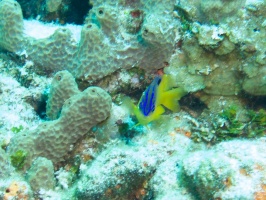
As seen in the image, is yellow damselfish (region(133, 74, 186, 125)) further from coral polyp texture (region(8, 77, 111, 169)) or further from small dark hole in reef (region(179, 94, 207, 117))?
small dark hole in reef (region(179, 94, 207, 117))

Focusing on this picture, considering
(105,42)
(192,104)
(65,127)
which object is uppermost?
(105,42)

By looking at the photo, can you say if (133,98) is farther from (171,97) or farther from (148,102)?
(148,102)

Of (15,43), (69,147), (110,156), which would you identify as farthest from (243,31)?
(15,43)

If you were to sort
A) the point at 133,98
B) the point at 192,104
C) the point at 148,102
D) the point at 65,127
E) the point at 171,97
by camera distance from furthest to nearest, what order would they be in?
the point at 133,98, the point at 192,104, the point at 65,127, the point at 171,97, the point at 148,102

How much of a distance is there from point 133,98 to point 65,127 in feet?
4.49

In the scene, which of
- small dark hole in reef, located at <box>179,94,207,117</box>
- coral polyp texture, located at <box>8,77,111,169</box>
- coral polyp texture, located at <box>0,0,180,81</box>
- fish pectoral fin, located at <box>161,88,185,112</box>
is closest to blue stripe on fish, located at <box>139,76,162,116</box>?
fish pectoral fin, located at <box>161,88,185,112</box>

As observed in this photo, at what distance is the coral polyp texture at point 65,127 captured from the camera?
11.1 ft

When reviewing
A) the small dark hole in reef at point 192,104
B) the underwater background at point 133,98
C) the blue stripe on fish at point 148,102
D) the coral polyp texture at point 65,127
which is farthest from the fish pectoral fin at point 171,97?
the small dark hole in reef at point 192,104

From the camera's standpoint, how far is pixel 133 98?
447 centimetres

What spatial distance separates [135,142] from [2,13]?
9.74 feet

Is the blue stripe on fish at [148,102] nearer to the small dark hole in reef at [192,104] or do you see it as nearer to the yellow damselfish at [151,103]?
the yellow damselfish at [151,103]

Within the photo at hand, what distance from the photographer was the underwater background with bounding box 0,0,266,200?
304 cm

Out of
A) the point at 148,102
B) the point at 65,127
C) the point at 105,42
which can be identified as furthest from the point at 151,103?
the point at 105,42

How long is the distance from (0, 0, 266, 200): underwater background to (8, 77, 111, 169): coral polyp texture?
0.01 metres
